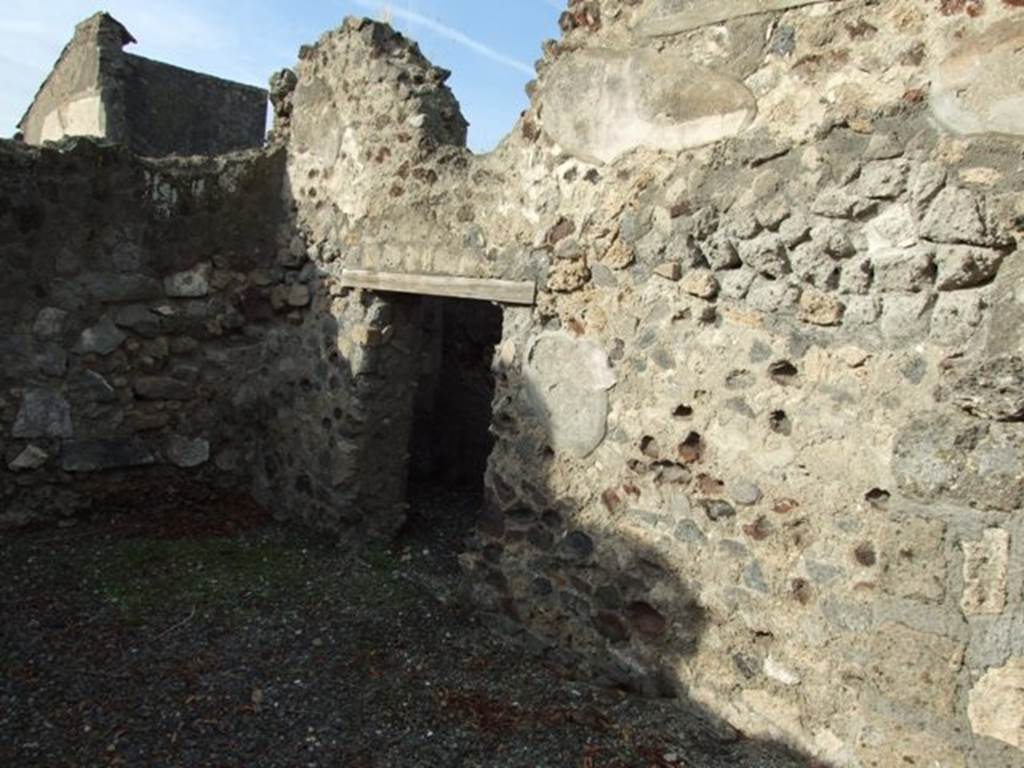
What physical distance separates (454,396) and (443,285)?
238 centimetres

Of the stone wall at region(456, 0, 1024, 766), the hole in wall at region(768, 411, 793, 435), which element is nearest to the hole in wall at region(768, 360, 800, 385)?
the stone wall at region(456, 0, 1024, 766)

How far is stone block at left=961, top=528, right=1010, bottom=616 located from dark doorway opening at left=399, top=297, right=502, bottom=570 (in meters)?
3.89

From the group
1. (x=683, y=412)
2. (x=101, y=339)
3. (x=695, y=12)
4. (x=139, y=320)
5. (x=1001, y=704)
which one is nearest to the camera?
(x=1001, y=704)

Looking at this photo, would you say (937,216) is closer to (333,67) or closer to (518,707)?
(518,707)

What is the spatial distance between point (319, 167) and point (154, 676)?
291cm

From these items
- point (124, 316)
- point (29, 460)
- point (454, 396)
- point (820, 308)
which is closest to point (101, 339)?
point (124, 316)

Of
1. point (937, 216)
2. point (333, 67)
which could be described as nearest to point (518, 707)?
point (937, 216)

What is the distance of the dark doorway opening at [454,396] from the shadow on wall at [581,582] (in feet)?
7.26

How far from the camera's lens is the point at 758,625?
3025 mm

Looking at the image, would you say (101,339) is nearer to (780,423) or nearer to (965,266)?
(780,423)

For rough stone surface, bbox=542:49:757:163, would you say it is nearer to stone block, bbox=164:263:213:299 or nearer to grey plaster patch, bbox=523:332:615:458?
grey plaster patch, bbox=523:332:615:458

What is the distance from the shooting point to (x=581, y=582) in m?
3.60

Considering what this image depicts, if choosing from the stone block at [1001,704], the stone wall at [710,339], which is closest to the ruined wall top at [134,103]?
the stone wall at [710,339]

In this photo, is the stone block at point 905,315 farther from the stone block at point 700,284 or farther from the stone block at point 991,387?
the stone block at point 700,284
